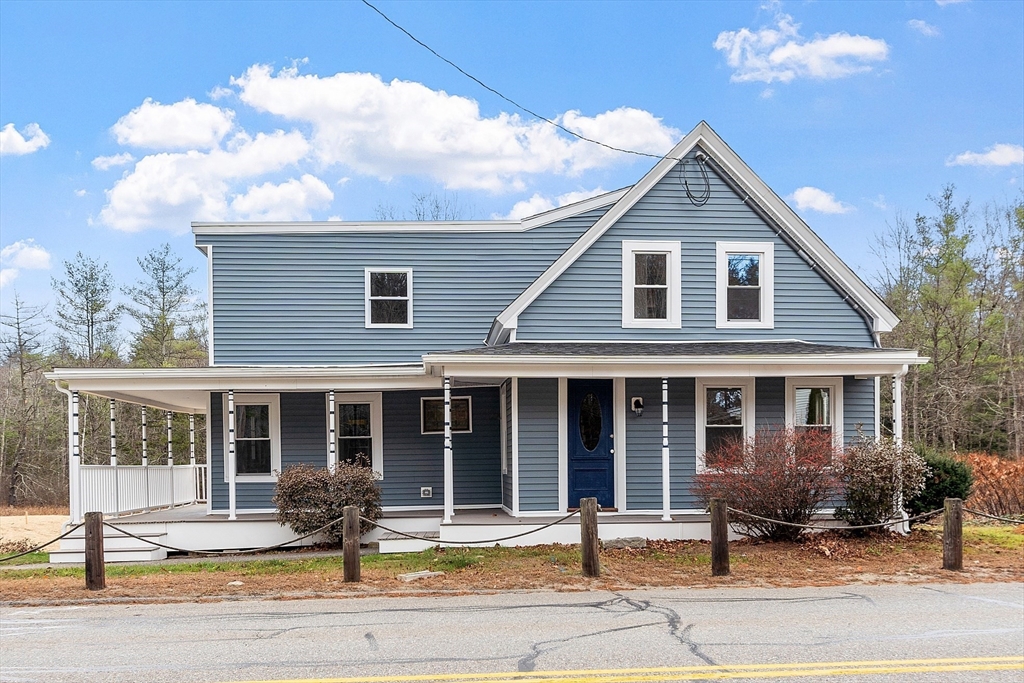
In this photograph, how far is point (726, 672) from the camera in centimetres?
680

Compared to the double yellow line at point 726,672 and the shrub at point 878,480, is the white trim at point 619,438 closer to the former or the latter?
the shrub at point 878,480

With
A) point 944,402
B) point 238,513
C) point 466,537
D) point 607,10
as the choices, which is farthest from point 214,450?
point 944,402

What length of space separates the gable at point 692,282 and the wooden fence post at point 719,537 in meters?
5.51

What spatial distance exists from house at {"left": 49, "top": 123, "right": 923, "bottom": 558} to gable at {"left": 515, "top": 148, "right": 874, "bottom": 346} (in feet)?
0.14

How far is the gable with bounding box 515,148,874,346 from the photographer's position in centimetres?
1652

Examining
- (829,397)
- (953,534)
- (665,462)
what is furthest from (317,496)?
(953,534)

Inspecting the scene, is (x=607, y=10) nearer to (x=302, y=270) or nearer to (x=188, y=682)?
(x=302, y=270)

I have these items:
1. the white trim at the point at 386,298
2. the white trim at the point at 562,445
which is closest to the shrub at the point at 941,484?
the white trim at the point at 562,445

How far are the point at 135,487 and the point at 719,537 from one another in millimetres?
12524

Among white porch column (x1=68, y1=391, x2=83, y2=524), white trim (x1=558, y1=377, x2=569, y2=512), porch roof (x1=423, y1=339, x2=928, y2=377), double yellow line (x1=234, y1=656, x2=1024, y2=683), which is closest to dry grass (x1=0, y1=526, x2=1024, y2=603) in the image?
white trim (x1=558, y1=377, x2=569, y2=512)

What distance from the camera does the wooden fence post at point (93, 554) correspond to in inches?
447

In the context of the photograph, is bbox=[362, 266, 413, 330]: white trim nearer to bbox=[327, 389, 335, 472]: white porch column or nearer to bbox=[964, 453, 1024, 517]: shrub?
bbox=[327, 389, 335, 472]: white porch column

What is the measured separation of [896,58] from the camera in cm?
3828

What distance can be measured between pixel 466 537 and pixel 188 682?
7.85 m
